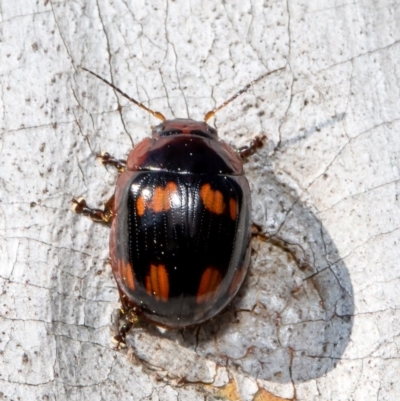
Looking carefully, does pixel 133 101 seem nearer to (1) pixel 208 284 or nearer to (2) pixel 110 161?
(2) pixel 110 161

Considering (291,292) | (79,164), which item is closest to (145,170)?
(79,164)

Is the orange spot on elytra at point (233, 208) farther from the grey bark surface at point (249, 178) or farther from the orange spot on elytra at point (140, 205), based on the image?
the orange spot on elytra at point (140, 205)

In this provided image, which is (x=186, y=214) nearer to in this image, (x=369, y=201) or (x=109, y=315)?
(x=109, y=315)

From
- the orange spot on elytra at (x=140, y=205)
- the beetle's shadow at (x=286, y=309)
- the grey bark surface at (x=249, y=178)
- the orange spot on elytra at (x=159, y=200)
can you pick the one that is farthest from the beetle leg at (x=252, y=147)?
the orange spot on elytra at (x=140, y=205)

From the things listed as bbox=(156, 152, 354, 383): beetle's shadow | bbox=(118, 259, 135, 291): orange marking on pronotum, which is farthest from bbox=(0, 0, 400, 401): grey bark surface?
bbox=(118, 259, 135, 291): orange marking on pronotum

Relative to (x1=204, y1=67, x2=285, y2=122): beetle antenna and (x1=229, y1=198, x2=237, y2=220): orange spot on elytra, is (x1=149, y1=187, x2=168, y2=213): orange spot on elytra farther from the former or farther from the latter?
(x1=204, y1=67, x2=285, y2=122): beetle antenna

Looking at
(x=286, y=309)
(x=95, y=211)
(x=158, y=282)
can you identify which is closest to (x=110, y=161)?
(x=95, y=211)
